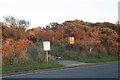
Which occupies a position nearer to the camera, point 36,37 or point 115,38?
point 115,38

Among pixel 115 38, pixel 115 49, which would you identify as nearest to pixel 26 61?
pixel 115 49

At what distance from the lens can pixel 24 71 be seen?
1403 cm

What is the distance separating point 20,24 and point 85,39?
22.8 metres

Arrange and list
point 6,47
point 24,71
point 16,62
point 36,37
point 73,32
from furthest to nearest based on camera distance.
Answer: point 36,37
point 73,32
point 6,47
point 16,62
point 24,71

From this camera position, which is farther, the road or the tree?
the tree

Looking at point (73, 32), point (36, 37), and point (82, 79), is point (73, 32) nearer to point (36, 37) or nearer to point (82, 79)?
point (36, 37)

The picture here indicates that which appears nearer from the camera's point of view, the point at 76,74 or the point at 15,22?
the point at 76,74

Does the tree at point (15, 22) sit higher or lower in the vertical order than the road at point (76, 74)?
higher

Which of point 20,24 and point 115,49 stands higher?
point 20,24

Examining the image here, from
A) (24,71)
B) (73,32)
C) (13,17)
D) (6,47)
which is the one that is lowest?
(24,71)

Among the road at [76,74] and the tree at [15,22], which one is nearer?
the road at [76,74]

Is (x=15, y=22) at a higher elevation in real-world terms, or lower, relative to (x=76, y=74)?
higher

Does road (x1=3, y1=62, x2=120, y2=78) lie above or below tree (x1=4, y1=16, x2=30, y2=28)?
below

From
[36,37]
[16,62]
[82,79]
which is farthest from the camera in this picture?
[36,37]
